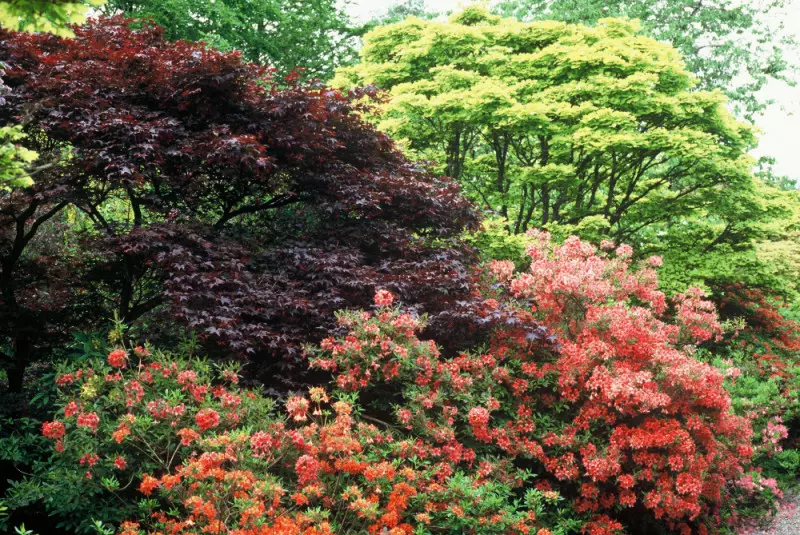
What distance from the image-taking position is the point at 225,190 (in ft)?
21.7

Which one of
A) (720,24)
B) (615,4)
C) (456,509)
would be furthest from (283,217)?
(720,24)

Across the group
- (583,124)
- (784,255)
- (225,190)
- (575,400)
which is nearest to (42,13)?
(225,190)

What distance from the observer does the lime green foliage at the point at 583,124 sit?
10133 millimetres

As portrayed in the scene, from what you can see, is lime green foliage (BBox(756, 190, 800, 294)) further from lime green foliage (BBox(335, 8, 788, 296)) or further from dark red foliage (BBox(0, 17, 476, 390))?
dark red foliage (BBox(0, 17, 476, 390))

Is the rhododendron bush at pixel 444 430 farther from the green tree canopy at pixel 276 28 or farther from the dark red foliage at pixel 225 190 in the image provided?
the green tree canopy at pixel 276 28

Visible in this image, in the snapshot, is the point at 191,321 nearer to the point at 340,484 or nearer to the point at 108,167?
the point at 108,167

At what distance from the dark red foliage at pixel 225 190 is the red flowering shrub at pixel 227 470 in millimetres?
727

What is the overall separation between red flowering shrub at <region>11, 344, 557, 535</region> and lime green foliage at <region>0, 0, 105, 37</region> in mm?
2517

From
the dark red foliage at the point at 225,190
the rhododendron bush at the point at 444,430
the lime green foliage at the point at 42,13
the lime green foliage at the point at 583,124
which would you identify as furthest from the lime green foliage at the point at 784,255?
the lime green foliage at the point at 42,13

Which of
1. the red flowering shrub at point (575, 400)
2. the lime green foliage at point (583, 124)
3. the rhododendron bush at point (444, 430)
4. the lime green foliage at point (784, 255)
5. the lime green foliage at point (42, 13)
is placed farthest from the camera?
the lime green foliage at point (784, 255)

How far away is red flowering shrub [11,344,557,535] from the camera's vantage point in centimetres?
396

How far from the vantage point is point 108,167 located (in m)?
5.15

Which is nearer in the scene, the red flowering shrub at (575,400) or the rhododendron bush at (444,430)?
the rhododendron bush at (444,430)

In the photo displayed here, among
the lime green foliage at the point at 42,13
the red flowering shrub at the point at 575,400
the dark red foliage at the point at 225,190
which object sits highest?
the lime green foliage at the point at 42,13
